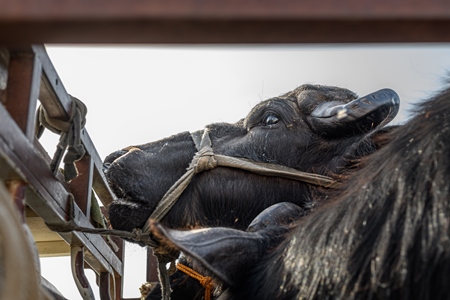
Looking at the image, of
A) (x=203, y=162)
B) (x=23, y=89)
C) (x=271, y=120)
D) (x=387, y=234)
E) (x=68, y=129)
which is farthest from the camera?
(x=271, y=120)

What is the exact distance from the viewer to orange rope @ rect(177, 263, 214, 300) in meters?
3.42

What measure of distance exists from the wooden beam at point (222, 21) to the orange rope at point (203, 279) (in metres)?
2.15

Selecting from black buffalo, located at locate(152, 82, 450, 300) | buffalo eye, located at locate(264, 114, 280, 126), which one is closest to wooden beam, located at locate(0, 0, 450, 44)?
black buffalo, located at locate(152, 82, 450, 300)

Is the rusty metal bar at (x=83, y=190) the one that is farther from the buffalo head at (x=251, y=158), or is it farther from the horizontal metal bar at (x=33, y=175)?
the buffalo head at (x=251, y=158)

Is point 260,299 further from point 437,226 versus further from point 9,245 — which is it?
point 9,245

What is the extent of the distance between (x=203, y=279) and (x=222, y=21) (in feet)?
7.53

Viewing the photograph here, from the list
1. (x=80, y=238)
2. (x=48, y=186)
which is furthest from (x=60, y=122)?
(x=80, y=238)

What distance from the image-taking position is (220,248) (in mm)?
2336

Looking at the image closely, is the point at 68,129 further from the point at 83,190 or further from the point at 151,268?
the point at 151,268

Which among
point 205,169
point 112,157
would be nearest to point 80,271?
point 112,157

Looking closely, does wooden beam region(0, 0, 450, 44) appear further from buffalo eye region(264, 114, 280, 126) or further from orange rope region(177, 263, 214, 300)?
buffalo eye region(264, 114, 280, 126)

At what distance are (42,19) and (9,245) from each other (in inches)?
20.2

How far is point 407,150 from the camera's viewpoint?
218 centimetres

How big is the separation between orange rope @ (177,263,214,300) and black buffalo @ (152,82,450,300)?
930 mm
